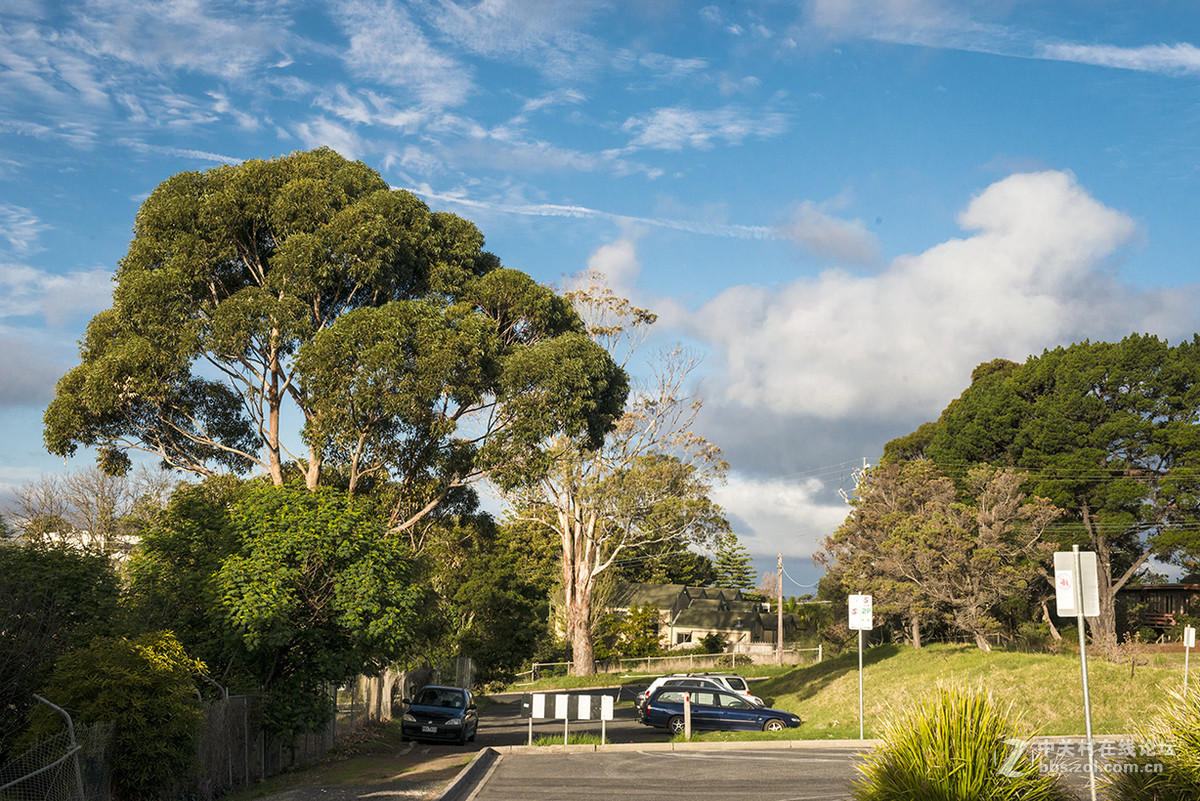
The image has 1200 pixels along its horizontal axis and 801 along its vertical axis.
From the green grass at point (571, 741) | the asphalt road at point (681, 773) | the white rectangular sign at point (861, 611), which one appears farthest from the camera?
the white rectangular sign at point (861, 611)

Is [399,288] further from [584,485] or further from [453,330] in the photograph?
[584,485]

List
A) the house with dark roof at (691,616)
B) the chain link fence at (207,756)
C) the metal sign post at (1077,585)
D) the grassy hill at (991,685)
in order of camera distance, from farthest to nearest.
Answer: the house with dark roof at (691,616)
the grassy hill at (991,685)
the metal sign post at (1077,585)
the chain link fence at (207,756)

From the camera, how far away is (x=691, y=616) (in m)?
78.1

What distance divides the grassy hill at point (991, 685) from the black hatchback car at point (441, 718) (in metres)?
8.51

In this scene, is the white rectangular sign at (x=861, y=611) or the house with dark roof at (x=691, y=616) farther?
the house with dark roof at (x=691, y=616)

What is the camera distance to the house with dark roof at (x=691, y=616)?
3007 inches

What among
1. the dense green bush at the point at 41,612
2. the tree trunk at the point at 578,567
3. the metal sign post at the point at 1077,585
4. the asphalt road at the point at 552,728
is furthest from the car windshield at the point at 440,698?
the tree trunk at the point at 578,567

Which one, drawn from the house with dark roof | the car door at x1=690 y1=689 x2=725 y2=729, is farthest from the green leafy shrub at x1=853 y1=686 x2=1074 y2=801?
the house with dark roof

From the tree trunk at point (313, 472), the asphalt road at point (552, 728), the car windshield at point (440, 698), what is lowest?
the asphalt road at point (552, 728)

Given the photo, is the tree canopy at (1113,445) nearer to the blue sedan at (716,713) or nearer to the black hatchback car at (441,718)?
the blue sedan at (716,713)

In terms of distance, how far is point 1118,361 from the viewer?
50.3 meters

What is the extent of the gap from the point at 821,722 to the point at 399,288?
63.0ft

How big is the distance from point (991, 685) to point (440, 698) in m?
15.4

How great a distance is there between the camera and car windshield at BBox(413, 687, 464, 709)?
2550 centimetres
